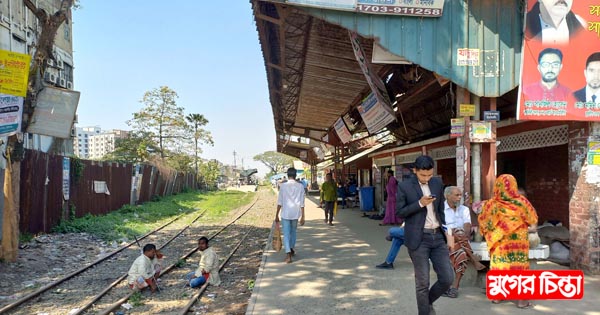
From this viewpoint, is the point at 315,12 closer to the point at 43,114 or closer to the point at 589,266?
the point at 589,266

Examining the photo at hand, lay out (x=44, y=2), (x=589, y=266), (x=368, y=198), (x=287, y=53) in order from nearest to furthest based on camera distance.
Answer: (x=589, y=266), (x=287, y=53), (x=368, y=198), (x=44, y=2)

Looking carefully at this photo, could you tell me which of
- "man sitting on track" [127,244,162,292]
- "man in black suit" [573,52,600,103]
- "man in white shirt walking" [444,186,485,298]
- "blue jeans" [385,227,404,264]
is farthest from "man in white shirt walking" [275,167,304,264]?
"man in black suit" [573,52,600,103]

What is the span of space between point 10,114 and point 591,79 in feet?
29.7

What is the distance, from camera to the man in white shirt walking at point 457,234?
5.05 m

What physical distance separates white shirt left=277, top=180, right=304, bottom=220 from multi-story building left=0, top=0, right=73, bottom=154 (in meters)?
10.7

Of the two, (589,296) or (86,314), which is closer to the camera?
(589,296)

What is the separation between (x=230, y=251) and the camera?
10.4m

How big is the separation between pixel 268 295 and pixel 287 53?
5.88 m

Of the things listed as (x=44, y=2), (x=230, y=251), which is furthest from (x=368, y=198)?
(x=44, y=2)

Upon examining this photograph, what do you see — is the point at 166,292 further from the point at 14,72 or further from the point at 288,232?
the point at 14,72

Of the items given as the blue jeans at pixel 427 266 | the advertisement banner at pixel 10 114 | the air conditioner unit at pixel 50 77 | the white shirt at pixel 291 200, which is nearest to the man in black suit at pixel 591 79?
the blue jeans at pixel 427 266

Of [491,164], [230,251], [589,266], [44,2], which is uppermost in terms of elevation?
[44,2]

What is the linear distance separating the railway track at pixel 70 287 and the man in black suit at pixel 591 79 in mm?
7335

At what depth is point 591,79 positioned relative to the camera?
584 cm
